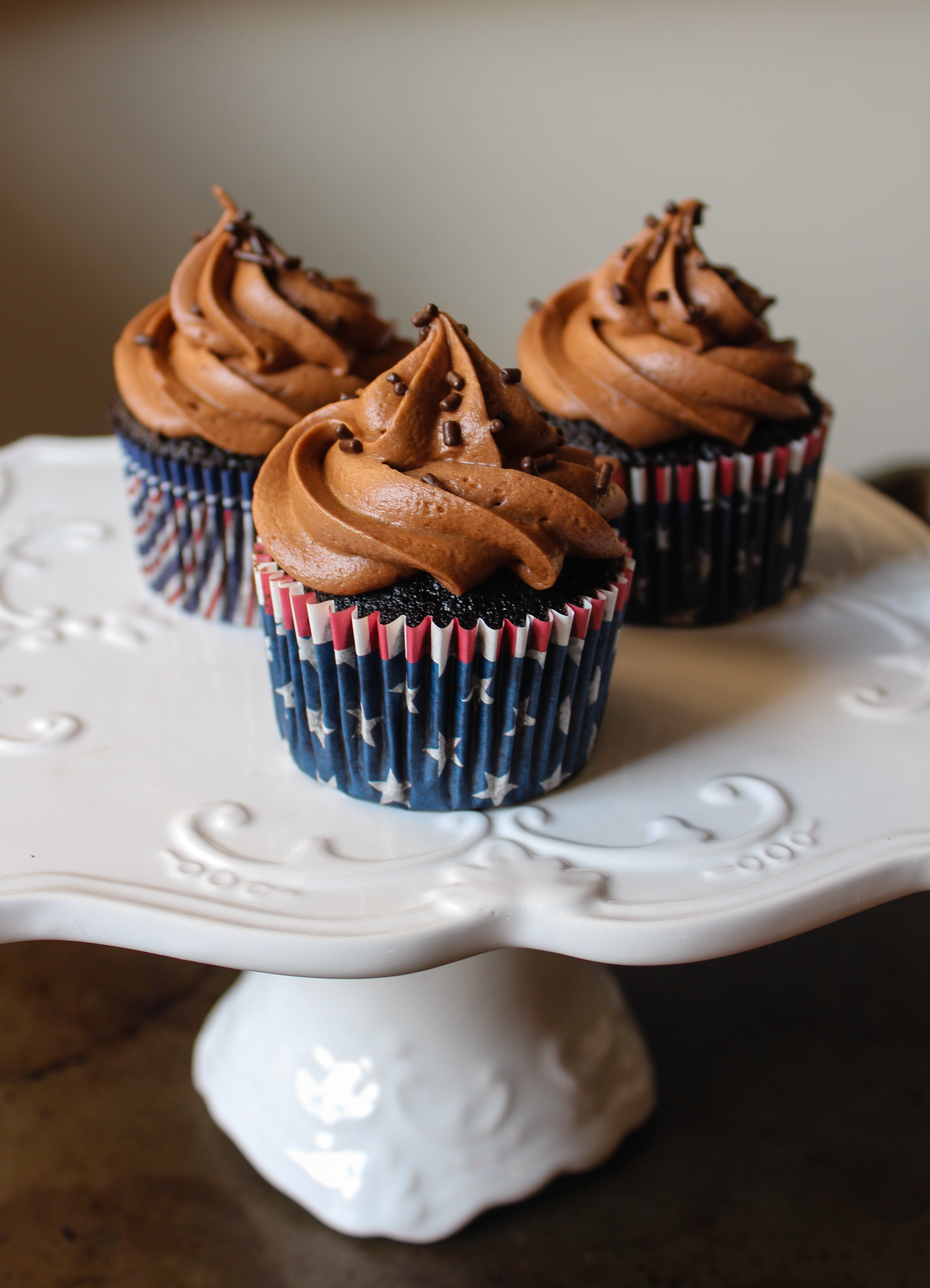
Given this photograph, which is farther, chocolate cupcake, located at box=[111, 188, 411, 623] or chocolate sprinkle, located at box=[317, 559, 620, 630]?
chocolate cupcake, located at box=[111, 188, 411, 623]

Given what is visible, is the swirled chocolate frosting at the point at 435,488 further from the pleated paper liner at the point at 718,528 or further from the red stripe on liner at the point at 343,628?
the pleated paper liner at the point at 718,528

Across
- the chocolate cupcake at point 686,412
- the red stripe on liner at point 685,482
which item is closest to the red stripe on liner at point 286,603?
the chocolate cupcake at point 686,412

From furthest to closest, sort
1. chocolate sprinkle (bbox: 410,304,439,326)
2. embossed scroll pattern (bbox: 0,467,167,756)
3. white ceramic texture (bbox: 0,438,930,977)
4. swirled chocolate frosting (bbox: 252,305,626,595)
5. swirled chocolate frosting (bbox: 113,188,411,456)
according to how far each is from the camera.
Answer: swirled chocolate frosting (bbox: 113,188,411,456)
embossed scroll pattern (bbox: 0,467,167,756)
chocolate sprinkle (bbox: 410,304,439,326)
swirled chocolate frosting (bbox: 252,305,626,595)
white ceramic texture (bbox: 0,438,930,977)

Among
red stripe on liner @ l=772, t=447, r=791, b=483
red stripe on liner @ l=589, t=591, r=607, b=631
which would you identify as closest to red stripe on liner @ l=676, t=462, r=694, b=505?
red stripe on liner @ l=772, t=447, r=791, b=483

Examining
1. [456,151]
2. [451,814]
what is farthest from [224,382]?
[456,151]

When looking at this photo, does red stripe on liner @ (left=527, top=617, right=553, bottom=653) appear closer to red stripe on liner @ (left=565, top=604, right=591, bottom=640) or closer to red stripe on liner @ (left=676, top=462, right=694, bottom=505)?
red stripe on liner @ (left=565, top=604, right=591, bottom=640)

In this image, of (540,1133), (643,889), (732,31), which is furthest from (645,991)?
(732,31)
